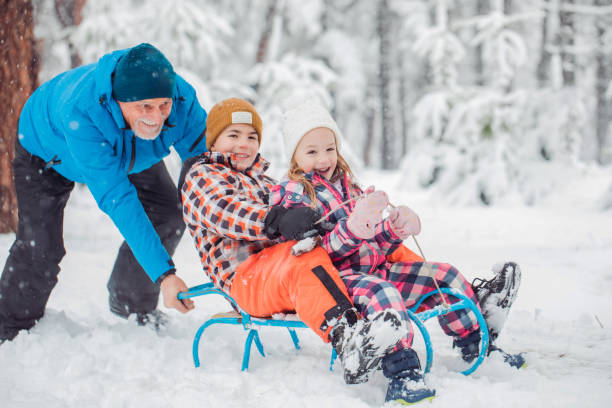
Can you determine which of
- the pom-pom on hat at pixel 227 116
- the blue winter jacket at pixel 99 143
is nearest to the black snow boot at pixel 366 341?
the blue winter jacket at pixel 99 143

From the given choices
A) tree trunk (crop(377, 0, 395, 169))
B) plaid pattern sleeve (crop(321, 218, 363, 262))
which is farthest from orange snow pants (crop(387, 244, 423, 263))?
tree trunk (crop(377, 0, 395, 169))

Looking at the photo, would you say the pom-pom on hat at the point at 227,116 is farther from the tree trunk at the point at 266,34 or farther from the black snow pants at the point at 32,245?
the tree trunk at the point at 266,34

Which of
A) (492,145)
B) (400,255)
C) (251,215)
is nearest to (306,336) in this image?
(400,255)

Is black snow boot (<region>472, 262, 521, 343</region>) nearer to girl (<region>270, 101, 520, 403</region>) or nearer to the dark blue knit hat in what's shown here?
girl (<region>270, 101, 520, 403</region>)

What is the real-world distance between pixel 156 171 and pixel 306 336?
4.82ft

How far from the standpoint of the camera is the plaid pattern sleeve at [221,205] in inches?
91.6

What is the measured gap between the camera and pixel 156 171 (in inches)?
130

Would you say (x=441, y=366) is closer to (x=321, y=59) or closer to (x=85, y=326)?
(x=85, y=326)

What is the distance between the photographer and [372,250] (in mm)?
2400

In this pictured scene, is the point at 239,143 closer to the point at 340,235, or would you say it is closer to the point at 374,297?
the point at 340,235

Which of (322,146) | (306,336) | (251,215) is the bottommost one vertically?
(306,336)

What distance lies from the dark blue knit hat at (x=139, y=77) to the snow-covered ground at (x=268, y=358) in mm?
1414

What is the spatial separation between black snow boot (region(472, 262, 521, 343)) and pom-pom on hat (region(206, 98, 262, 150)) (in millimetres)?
1511

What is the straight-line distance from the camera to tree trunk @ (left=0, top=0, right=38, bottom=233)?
4.65 metres
